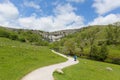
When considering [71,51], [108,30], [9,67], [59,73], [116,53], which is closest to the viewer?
[9,67]

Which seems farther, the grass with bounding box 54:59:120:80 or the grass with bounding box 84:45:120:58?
the grass with bounding box 84:45:120:58

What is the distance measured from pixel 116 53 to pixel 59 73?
131660 millimetres

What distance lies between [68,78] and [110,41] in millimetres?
157262

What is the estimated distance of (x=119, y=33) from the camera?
6668 inches

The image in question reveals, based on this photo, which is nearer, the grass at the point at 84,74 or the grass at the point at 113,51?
the grass at the point at 84,74

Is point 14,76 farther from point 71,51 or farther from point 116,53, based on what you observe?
Result: point 116,53

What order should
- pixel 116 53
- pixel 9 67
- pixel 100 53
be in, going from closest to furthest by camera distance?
pixel 9 67, pixel 100 53, pixel 116 53

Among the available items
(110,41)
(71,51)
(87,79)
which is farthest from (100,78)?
(110,41)

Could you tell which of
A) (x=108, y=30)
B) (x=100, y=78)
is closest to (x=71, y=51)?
(x=108, y=30)

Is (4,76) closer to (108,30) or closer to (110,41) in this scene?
(108,30)

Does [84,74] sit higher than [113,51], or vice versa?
[113,51]

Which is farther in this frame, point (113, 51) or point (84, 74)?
point (113, 51)

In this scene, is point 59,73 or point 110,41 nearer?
point 59,73

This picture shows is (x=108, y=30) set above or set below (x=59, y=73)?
above
